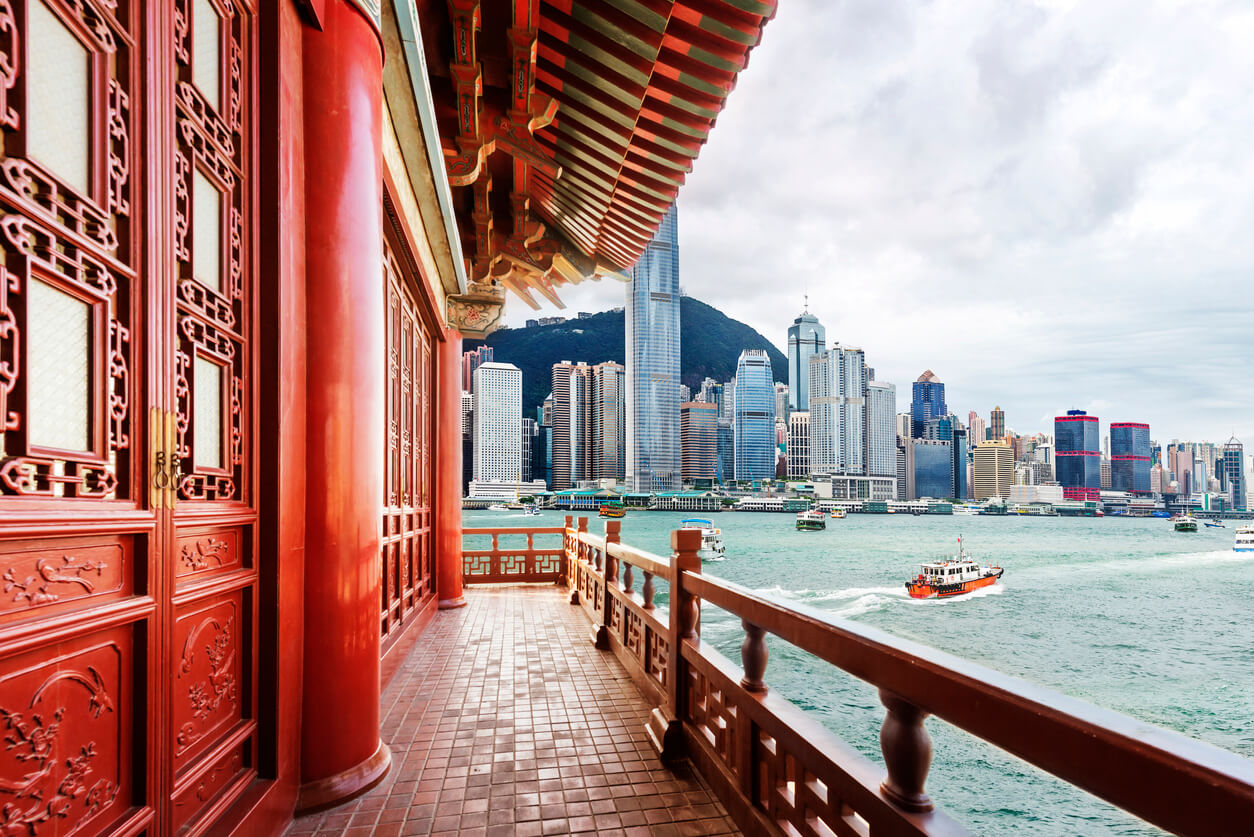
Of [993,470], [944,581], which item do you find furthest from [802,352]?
[944,581]

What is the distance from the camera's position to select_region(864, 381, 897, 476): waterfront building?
307ft

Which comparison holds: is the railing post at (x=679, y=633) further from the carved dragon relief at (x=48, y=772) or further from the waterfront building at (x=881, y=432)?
the waterfront building at (x=881, y=432)

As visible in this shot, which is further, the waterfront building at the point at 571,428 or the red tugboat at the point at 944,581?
the waterfront building at the point at 571,428

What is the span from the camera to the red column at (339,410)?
2311mm

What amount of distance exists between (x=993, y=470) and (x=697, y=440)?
48.2 meters

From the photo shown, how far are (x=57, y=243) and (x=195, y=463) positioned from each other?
666mm

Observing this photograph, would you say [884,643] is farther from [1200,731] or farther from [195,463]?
[1200,731]

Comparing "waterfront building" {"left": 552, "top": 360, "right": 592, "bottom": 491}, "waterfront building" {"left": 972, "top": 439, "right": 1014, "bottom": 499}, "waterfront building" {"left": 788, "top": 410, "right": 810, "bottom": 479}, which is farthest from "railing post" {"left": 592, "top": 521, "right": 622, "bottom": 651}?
"waterfront building" {"left": 972, "top": 439, "right": 1014, "bottom": 499}

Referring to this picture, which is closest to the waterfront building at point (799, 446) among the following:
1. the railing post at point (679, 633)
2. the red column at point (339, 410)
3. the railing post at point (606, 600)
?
the railing post at point (606, 600)

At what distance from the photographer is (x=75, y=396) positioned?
127 centimetres

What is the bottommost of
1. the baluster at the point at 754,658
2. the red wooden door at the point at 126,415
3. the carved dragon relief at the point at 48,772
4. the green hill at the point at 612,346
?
the baluster at the point at 754,658

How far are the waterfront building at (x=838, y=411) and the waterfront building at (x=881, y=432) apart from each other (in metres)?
0.90

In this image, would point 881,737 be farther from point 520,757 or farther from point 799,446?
point 799,446

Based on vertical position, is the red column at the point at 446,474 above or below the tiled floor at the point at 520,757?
above
